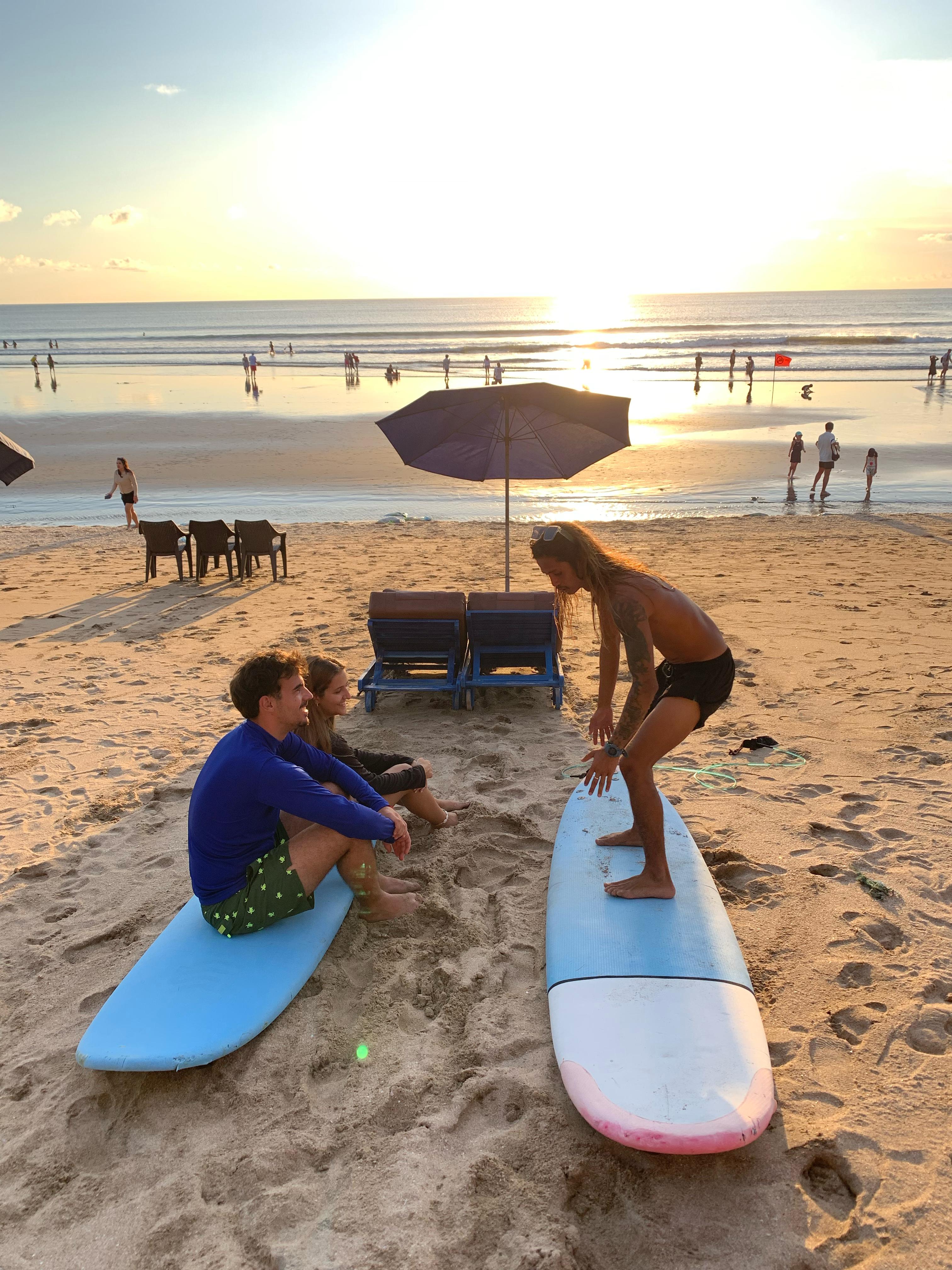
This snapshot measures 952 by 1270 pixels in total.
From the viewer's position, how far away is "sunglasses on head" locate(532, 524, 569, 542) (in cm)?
337

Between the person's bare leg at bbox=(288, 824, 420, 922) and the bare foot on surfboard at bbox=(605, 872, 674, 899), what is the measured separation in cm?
89

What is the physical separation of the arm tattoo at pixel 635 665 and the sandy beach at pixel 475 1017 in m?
0.99

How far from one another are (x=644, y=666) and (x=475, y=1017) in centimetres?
147

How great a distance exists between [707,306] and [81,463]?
318ft

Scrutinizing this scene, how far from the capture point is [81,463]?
63.4ft

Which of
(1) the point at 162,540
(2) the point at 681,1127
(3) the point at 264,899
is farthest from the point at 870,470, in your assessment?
(2) the point at 681,1127

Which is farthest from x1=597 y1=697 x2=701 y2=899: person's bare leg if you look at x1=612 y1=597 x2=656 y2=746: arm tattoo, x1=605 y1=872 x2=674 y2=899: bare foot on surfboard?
x1=612 y1=597 x2=656 y2=746: arm tattoo

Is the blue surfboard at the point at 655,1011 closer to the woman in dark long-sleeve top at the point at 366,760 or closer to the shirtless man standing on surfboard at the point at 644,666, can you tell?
the shirtless man standing on surfboard at the point at 644,666

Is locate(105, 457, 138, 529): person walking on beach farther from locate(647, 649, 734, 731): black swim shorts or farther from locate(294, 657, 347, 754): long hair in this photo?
locate(647, 649, 734, 731): black swim shorts

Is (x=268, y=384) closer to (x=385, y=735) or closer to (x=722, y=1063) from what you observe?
(x=385, y=735)

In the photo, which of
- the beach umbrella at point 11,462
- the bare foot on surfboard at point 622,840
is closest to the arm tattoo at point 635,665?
the bare foot on surfboard at point 622,840

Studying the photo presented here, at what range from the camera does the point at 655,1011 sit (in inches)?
112

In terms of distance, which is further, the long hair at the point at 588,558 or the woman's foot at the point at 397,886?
the woman's foot at the point at 397,886

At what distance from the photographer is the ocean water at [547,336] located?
42219mm
